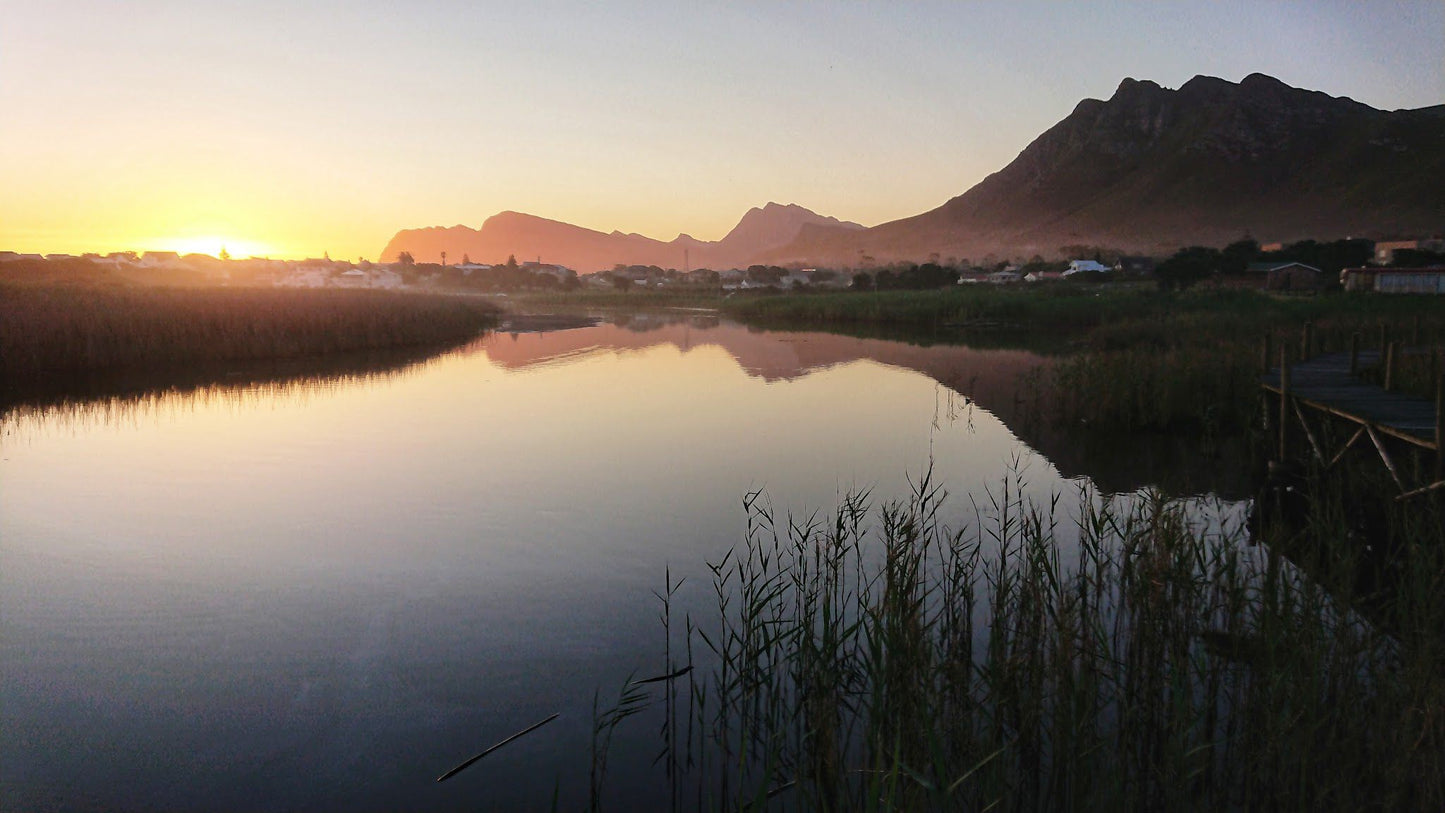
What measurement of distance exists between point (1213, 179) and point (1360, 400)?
15926 cm

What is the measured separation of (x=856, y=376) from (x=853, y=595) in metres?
19.1

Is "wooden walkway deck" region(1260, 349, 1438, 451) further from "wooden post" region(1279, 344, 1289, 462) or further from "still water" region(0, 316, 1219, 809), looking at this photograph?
"still water" region(0, 316, 1219, 809)

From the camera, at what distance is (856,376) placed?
2652 centimetres

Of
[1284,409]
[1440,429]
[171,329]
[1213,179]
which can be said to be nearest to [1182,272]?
[1284,409]

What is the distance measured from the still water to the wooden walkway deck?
3.61m

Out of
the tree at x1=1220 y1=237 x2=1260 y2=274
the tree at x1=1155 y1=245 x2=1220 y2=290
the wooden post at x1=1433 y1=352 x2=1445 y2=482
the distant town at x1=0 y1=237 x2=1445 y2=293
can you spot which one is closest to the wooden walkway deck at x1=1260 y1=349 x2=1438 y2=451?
the wooden post at x1=1433 y1=352 x2=1445 y2=482

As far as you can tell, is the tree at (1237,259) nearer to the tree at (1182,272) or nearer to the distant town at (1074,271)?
the distant town at (1074,271)

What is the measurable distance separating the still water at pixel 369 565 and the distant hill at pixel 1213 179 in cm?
12162

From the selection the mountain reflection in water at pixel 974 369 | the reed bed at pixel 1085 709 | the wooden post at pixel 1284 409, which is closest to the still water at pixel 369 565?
the mountain reflection in water at pixel 974 369

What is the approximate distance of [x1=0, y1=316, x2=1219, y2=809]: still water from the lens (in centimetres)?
555

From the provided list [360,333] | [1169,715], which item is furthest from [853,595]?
[360,333]

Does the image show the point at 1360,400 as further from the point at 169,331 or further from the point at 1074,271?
the point at 1074,271

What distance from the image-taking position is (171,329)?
2511cm

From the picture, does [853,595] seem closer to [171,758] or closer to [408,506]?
[171,758]
